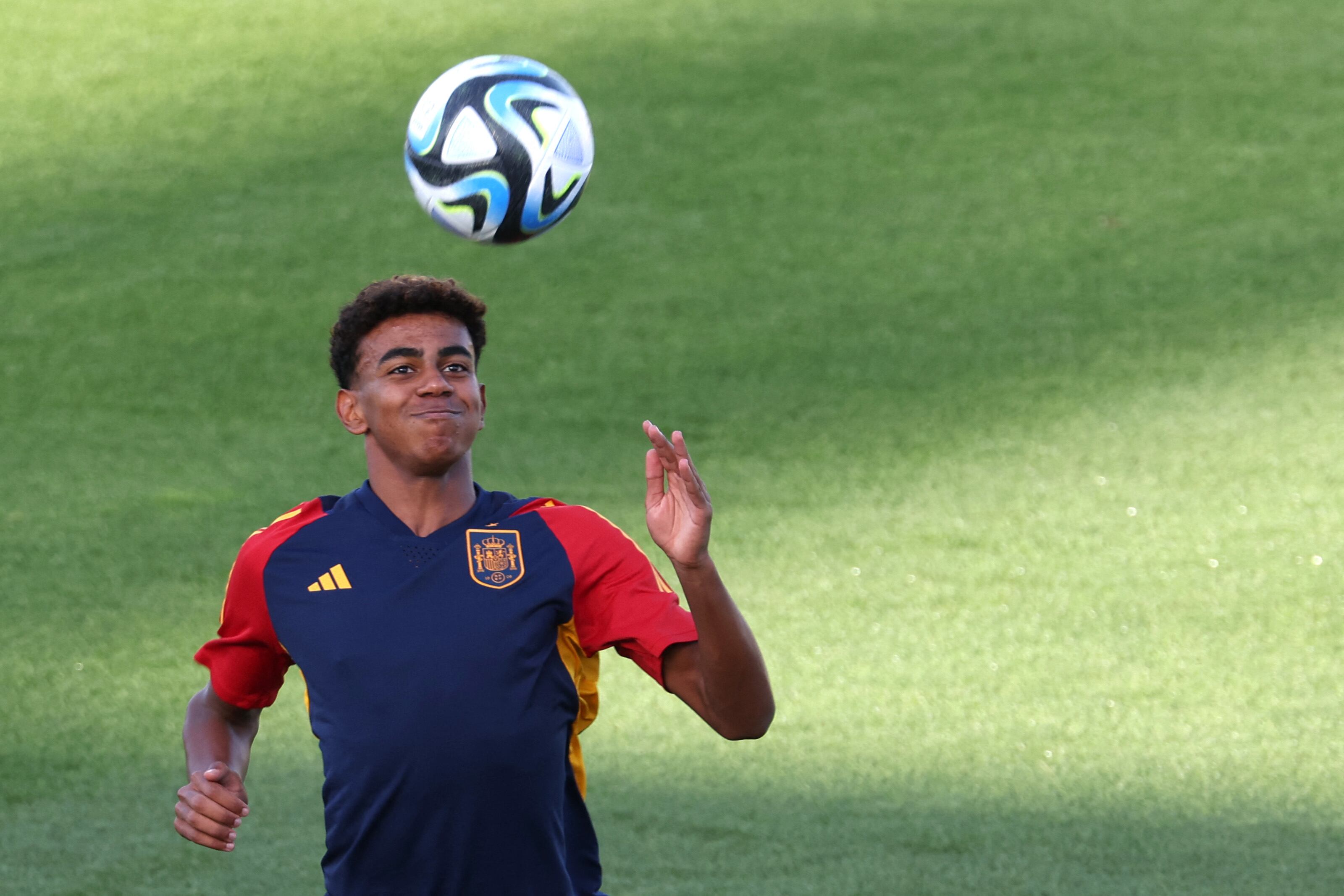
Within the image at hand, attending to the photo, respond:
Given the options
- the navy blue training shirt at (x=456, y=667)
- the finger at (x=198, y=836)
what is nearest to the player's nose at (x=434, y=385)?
the navy blue training shirt at (x=456, y=667)

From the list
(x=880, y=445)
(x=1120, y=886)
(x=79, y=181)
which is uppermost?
(x=79, y=181)

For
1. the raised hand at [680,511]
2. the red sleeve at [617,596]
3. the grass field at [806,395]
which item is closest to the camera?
the raised hand at [680,511]

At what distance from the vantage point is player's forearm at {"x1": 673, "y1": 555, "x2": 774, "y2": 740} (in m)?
2.53

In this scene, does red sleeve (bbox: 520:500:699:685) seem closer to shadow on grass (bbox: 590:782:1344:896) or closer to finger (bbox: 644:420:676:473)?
finger (bbox: 644:420:676:473)

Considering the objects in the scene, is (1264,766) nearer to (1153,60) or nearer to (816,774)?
(816,774)

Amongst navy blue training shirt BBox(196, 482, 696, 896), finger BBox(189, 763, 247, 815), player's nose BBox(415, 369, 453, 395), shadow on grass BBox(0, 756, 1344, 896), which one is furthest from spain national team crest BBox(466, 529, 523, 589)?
shadow on grass BBox(0, 756, 1344, 896)

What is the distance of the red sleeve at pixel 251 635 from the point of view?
2.85 meters

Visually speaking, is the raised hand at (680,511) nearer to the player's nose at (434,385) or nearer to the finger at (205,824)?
the player's nose at (434,385)

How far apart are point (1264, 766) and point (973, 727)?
924 mm

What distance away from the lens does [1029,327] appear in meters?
8.30

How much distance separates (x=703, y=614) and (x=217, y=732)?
0.98m

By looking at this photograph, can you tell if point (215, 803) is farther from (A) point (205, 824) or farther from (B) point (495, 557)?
(B) point (495, 557)

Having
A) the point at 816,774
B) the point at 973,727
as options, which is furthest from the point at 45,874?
the point at 973,727

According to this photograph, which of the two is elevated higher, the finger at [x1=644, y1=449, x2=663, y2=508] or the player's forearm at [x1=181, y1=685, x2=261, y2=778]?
the finger at [x1=644, y1=449, x2=663, y2=508]
